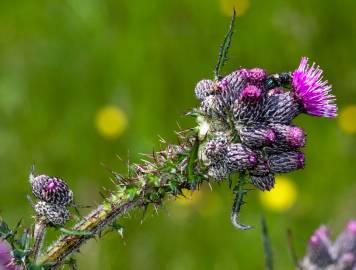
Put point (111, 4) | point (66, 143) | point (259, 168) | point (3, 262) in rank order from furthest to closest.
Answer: point (111, 4) → point (66, 143) → point (3, 262) → point (259, 168)

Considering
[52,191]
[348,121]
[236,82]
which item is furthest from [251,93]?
[348,121]

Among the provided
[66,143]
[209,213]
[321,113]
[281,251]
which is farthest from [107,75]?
[321,113]

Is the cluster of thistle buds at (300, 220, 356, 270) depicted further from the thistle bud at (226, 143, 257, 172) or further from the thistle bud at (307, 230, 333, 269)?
the thistle bud at (226, 143, 257, 172)

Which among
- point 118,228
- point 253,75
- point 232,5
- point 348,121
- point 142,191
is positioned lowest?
point 118,228

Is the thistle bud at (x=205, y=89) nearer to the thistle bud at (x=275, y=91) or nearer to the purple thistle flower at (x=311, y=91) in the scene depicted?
the thistle bud at (x=275, y=91)

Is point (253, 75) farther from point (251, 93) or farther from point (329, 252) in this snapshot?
point (329, 252)

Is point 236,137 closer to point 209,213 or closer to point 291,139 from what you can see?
point 291,139

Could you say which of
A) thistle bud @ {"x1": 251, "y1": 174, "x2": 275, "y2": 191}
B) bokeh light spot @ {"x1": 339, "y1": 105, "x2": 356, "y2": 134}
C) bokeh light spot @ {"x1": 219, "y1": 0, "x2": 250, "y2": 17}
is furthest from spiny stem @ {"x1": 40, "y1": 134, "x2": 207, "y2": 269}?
bokeh light spot @ {"x1": 219, "y1": 0, "x2": 250, "y2": 17}
